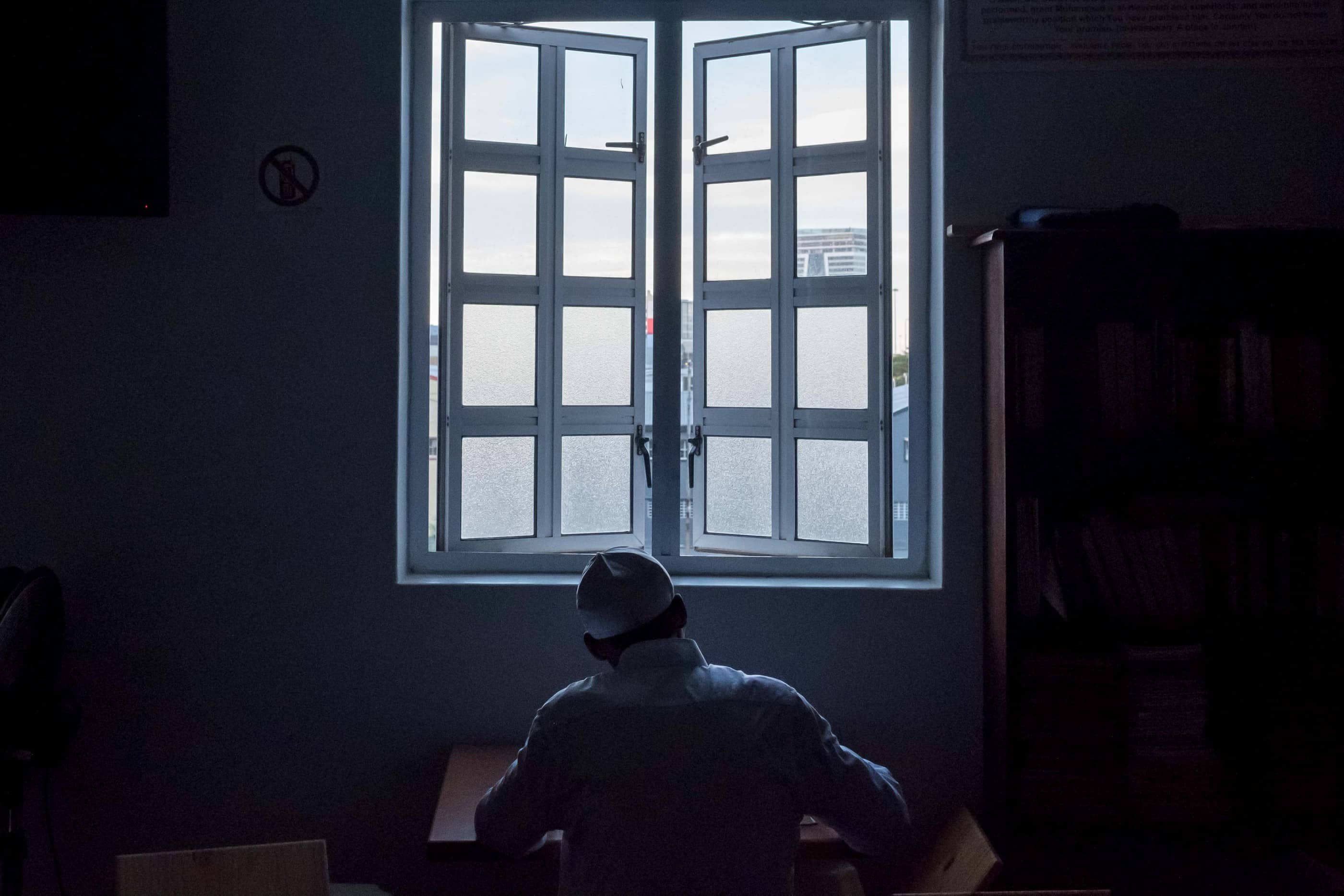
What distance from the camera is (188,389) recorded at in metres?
2.57

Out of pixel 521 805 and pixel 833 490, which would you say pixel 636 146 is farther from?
pixel 521 805

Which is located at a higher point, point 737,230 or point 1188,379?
point 737,230

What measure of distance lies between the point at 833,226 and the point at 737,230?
29cm

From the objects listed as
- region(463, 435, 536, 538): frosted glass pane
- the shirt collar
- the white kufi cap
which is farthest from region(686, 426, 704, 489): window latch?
the shirt collar

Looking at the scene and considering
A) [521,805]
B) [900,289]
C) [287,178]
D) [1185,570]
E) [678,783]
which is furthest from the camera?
[900,289]

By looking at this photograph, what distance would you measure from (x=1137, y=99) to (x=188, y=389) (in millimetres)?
2726

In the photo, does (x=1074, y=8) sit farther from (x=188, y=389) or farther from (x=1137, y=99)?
(x=188, y=389)

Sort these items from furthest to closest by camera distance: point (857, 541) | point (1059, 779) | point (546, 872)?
1. point (857, 541)
2. point (546, 872)
3. point (1059, 779)

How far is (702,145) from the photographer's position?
2861 mm

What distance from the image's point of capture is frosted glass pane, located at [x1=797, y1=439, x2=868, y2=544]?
2.79 metres

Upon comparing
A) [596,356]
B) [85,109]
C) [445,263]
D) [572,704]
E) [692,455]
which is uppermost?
[85,109]

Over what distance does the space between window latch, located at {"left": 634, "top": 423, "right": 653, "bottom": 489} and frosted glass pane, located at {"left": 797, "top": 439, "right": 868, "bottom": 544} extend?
0.45 meters

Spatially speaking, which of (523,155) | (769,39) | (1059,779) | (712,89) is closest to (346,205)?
(523,155)

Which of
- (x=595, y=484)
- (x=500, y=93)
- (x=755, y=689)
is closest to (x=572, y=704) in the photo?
(x=755, y=689)
